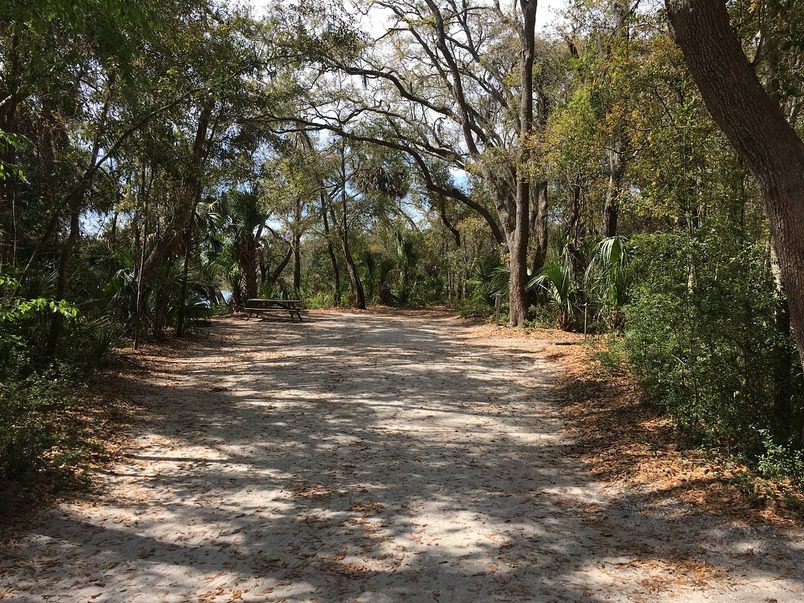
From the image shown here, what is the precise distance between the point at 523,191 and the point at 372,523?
11751mm

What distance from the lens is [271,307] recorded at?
63.4ft

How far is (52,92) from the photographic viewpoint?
6270 millimetres

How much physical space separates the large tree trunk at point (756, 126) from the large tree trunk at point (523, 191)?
8.90 m

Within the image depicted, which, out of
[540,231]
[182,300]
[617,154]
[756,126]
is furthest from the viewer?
[540,231]

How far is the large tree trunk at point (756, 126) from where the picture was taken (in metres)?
3.53

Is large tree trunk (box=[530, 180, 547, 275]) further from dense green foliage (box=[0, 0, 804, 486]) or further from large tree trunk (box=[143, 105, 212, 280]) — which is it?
large tree trunk (box=[143, 105, 212, 280])

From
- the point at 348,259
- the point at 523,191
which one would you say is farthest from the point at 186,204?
the point at 348,259

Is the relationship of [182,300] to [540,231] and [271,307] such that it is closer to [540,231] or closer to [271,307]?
[271,307]

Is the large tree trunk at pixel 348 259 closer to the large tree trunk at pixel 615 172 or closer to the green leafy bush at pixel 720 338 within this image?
the large tree trunk at pixel 615 172

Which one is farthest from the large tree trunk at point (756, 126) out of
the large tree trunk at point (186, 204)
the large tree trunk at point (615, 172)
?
the large tree trunk at point (186, 204)

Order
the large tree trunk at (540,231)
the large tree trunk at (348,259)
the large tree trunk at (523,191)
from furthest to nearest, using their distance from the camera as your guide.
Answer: the large tree trunk at (348,259) → the large tree trunk at (540,231) → the large tree trunk at (523,191)

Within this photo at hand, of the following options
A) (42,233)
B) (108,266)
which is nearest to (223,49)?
(42,233)

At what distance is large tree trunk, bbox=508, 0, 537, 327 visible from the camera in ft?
43.9

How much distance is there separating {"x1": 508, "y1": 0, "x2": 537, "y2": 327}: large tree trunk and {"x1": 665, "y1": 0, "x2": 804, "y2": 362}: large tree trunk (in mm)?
8901
